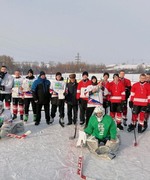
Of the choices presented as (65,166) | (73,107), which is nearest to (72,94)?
(73,107)

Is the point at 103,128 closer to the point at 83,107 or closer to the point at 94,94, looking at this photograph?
the point at 94,94

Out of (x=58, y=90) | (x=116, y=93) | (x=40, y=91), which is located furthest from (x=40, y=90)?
(x=116, y=93)

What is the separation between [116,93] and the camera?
6723mm

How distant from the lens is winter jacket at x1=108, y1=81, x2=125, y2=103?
6715mm

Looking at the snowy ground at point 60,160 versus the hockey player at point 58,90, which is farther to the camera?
the hockey player at point 58,90

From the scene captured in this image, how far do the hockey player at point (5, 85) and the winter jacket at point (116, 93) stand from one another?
302cm

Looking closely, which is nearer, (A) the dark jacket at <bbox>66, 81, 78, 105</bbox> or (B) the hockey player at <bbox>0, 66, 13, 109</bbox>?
(A) the dark jacket at <bbox>66, 81, 78, 105</bbox>

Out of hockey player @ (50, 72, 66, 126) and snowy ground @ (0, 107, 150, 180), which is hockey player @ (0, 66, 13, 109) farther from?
snowy ground @ (0, 107, 150, 180)

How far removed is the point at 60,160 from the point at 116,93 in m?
2.91

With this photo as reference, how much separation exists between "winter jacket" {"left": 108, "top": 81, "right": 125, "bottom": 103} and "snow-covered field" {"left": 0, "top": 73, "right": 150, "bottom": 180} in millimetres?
1097

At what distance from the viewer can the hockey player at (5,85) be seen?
704 cm

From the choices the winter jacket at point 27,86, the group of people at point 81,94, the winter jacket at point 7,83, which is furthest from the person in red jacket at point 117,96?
the winter jacket at point 7,83

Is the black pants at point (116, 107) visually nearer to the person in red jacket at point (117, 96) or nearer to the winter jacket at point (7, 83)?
the person in red jacket at point (117, 96)

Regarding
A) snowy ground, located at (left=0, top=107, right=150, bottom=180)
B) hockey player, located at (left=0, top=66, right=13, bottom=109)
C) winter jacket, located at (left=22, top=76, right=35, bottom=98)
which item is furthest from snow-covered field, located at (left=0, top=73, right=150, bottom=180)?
hockey player, located at (left=0, top=66, right=13, bottom=109)
